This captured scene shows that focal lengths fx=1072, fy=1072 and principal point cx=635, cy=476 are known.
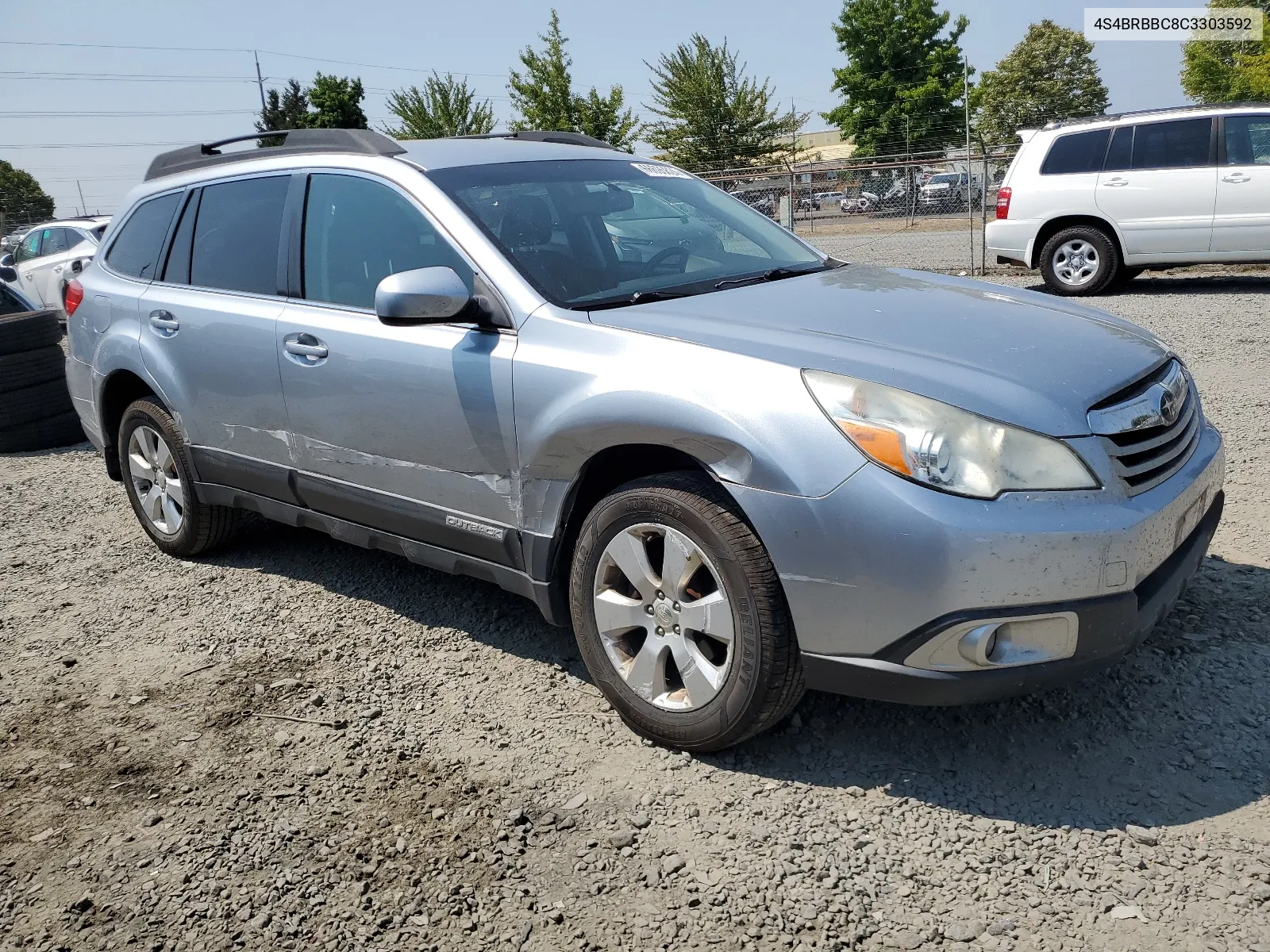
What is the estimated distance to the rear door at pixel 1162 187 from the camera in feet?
35.6

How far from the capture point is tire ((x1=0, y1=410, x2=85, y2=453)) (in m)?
7.97

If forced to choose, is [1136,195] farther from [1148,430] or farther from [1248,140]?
[1148,430]

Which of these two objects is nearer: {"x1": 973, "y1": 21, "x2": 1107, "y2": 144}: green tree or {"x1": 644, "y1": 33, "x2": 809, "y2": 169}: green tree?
{"x1": 644, "y1": 33, "x2": 809, "y2": 169}: green tree

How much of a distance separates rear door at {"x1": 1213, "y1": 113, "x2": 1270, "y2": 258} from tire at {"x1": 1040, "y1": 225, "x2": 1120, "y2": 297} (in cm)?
102

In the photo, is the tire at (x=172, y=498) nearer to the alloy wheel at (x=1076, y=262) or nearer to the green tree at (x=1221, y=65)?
the alloy wheel at (x=1076, y=262)

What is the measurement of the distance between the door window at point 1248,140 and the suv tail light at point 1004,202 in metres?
2.10

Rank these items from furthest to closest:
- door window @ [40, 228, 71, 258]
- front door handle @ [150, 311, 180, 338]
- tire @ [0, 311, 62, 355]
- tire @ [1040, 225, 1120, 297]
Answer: door window @ [40, 228, 71, 258] < tire @ [1040, 225, 1120, 297] < tire @ [0, 311, 62, 355] < front door handle @ [150, 311, 180, 338]

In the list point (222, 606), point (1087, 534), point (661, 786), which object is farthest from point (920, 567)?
point (222, 606)

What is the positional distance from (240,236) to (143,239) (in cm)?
95

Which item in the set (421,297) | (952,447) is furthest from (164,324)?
(952,447)

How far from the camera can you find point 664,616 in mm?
3035

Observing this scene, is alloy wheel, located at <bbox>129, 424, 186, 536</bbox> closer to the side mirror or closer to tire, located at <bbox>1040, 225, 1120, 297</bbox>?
the side mirror

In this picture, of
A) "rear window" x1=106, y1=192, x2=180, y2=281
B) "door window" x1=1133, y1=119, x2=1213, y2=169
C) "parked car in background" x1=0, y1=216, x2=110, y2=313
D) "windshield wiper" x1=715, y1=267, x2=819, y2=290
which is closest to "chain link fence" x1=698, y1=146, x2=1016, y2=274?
"door window" x1=1133, y1=119, x2=1213, y2=169

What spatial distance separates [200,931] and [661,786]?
122cm
